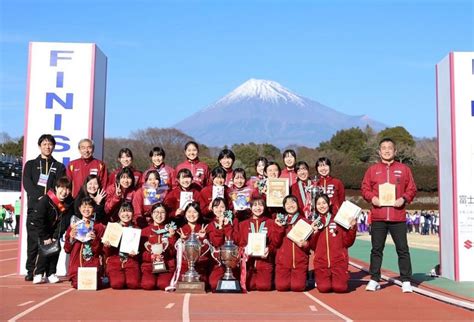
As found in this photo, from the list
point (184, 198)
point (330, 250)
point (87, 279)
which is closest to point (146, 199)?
point (184, 198)

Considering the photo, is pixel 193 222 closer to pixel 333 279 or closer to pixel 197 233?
pixel 197 233

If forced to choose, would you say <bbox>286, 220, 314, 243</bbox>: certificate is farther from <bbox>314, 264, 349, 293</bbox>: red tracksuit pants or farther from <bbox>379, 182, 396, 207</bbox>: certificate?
<bbox>379, 182, 396, 207</bbox>: certificate

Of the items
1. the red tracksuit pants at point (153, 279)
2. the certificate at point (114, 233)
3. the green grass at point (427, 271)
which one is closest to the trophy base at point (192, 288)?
the red tracksuit pants at point (153, 279)

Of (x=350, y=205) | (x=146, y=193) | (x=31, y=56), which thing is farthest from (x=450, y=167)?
(x=31, y=56)

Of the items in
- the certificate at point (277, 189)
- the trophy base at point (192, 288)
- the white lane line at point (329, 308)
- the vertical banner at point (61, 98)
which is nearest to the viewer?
the white lane line at point (329, 308)

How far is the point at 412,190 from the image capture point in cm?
895

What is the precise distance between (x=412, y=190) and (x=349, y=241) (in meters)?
1.26

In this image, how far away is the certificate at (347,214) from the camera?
857cm

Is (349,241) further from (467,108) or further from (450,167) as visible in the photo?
(467,108)

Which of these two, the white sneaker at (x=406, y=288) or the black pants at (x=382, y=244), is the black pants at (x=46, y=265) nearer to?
the black pants at (x=382, y=244)

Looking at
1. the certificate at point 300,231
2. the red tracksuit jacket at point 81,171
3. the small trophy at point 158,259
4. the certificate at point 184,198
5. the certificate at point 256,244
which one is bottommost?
the small trophy at point 158,259

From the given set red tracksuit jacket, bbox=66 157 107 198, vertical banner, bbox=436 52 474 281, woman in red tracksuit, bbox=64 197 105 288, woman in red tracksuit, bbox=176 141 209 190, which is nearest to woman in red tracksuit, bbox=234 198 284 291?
woman in red tracksuit, bbox=176 141 209 190

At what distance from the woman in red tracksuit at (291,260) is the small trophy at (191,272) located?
3.86ft

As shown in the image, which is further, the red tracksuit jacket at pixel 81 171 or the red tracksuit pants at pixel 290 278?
the red tracksuit jacket at pixel 81 171
